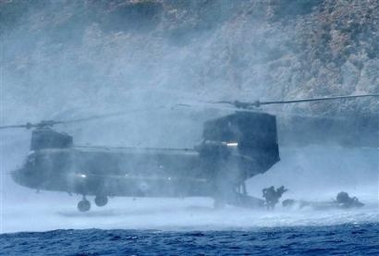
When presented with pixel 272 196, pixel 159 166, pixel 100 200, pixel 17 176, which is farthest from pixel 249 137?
pixel 17 176

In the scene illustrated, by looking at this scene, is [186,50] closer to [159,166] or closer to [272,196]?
[159,166]

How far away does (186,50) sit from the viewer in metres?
45.7

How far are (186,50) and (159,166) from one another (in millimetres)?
23086

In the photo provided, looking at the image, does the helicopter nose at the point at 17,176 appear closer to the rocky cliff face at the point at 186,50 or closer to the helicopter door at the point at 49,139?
the helicopter door at the point at 49,139

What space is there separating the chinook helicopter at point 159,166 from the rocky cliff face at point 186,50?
16256 millimetres

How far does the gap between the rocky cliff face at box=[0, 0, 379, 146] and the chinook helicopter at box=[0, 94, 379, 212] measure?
16256 millimetres

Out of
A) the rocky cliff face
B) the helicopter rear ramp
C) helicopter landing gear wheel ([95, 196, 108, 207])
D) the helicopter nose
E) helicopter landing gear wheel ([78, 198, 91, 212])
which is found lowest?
helicopter landing gear wheel ([78, 198, 91, 212])

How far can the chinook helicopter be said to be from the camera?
2314cm

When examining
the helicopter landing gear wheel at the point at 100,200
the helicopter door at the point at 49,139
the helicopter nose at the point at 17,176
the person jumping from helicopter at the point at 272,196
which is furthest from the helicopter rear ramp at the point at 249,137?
the helicopter nose at the point at 17,176

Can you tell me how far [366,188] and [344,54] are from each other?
1653cm

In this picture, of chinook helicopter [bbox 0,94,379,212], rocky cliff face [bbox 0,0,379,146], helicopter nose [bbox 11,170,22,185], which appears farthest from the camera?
rocky cliff face [bbox 0,0,379,146]

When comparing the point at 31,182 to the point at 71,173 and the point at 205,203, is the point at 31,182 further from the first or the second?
the point at 205,203

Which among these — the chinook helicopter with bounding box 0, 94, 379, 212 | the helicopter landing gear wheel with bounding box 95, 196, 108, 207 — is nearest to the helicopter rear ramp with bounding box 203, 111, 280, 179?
the chinook helicopter with bounding box 0, 94, 379, 212

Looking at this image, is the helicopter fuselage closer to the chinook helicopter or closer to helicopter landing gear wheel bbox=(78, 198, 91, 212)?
the chinook helicopter
